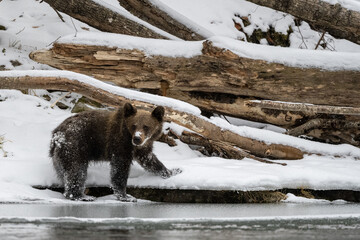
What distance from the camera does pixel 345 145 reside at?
10250mm

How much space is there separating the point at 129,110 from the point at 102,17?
Answer: 362cm

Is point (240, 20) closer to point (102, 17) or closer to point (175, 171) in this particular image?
point (102, 17)

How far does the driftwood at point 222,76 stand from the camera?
955 cm

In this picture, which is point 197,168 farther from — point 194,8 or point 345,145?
point 194,8

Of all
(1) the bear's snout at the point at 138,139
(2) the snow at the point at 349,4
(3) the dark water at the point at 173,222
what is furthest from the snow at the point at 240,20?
(3) the dark water at the point at 173,222

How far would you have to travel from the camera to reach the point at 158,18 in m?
11.0

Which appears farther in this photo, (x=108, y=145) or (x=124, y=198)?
(x=108, y=145)

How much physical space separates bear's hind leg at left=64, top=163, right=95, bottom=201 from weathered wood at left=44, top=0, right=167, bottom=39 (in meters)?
3.92

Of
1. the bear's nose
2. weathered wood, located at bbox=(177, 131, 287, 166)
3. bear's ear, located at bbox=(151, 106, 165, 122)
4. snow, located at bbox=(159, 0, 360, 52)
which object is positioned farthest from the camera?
snow, located at bbox=(159, 0, 360, 52)

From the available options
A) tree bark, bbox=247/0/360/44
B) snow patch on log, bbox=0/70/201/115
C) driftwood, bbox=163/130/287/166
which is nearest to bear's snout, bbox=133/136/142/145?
snow patch on log, bbox=0/70/201/115

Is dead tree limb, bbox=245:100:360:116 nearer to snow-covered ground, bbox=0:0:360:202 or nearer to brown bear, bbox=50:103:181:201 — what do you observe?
snow-covered ground, bbox=0:0:360:202

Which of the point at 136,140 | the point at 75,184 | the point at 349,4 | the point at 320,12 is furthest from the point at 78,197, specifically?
A: the point at 349,4

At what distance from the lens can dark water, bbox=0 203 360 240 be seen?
4.66m

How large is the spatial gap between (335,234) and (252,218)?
100 centimetres
